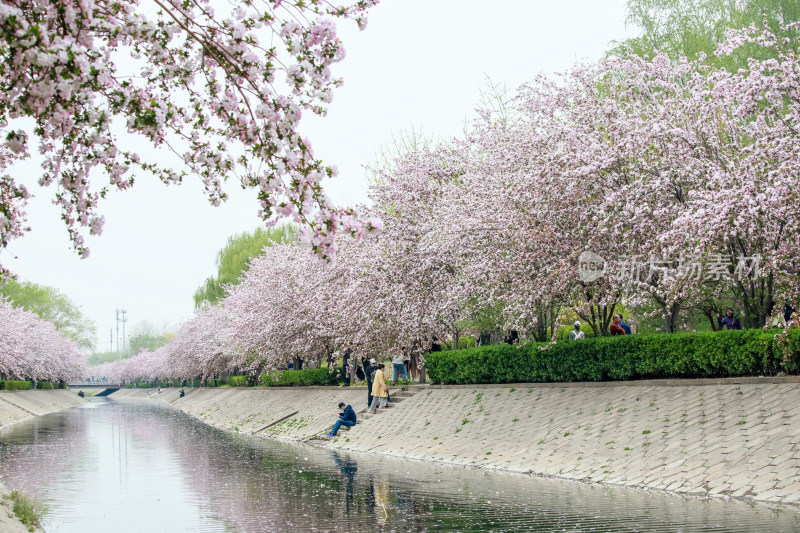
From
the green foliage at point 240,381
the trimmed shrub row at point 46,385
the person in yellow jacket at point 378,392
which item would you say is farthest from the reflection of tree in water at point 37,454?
the trimmed shrub row at point 46,385

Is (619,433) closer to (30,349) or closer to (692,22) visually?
(692,22)

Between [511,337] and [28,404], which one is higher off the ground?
[511,337]

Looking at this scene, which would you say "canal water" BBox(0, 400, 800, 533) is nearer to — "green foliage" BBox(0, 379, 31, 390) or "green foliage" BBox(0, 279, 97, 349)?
"green foliage" BBox(0, 379, 31, 390)

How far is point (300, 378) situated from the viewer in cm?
4675

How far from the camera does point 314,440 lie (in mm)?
30297

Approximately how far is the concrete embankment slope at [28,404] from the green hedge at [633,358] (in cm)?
3045

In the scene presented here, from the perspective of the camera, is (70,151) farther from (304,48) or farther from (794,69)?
(794,69)

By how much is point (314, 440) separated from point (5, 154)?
20880 mm

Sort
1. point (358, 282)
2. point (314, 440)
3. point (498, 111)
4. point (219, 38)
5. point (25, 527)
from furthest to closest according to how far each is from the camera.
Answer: point (498, 111)
point (358, 282)
point (314, 440)
point (25, 527)
point (219, 38)

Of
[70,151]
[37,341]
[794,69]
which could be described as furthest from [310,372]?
[37,341]

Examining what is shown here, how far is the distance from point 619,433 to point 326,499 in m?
6.88

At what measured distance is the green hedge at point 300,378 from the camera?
43.7m

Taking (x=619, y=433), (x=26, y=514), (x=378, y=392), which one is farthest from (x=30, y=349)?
(x=26, y=514)

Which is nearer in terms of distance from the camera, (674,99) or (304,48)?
(304,48)
